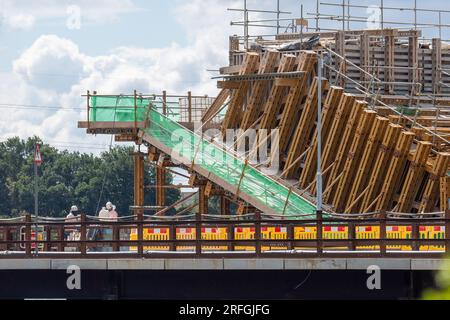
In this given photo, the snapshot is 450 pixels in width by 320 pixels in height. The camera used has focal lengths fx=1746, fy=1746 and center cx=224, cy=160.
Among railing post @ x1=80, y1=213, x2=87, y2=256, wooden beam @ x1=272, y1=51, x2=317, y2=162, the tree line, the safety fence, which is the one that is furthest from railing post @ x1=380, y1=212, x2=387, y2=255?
the tree line

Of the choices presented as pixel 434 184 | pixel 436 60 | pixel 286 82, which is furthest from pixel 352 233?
pixel 436 60

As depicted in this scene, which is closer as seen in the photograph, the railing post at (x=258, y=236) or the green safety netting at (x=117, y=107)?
the railing post at (x=258, y=236)

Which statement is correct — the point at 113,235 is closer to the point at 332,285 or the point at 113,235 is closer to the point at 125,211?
the point at 332,285

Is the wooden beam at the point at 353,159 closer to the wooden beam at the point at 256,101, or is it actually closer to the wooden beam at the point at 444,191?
the wooden beam at the point at 444,191

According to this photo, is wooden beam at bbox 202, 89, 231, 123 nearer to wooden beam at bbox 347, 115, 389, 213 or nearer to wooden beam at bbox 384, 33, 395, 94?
wooden beam at bbox 384, 33, 395, 94

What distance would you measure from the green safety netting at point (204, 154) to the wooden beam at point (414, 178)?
344cm

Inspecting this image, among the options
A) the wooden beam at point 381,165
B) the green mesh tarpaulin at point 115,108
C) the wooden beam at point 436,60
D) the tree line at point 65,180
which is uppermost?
the wooden beam at point 436,60

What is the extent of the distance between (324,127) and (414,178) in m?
6.39

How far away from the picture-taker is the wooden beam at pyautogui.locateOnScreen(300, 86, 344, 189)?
231ft

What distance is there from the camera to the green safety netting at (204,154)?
2670 inches

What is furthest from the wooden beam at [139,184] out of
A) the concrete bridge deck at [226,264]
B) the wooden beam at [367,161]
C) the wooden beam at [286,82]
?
the concrete bridge deck at [226,264]

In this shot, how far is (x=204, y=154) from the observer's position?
73.0 meters

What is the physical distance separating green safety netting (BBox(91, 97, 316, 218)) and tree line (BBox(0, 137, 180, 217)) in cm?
8089
